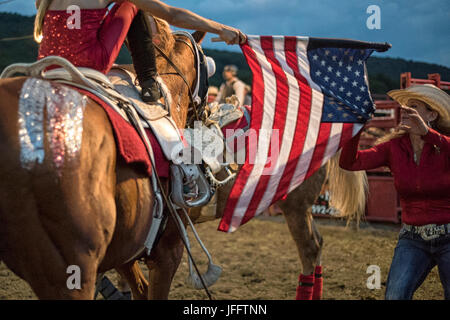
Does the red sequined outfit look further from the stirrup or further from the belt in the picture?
the belt

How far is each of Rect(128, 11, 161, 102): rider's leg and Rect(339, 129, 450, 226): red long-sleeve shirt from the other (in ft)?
5.83

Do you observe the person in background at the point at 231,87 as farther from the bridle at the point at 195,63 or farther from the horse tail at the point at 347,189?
the bridle at the point at 195,63

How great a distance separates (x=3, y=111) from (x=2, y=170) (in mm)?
239

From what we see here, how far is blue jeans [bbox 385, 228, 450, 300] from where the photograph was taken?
2822mm

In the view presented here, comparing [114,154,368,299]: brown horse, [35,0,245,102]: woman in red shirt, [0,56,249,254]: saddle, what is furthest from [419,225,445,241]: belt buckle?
[35,0,245,102]: woman in red shirt

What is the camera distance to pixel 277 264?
→ 21.7 feet

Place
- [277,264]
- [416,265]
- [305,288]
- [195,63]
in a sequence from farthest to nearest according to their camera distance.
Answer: [277,264] → [305,288] → [195,63] → [416,265]

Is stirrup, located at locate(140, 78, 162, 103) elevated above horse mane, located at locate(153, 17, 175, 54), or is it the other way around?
horse mane, located at locate(153, 17, 175, 54)

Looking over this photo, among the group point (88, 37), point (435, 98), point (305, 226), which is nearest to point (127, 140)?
point (88, 37)

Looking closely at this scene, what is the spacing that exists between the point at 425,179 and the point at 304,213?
7.32ft

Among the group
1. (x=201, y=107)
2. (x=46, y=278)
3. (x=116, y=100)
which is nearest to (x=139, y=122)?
(x=116, y=100)

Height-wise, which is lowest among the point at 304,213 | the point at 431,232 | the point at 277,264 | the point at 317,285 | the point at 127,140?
the point at 277,264

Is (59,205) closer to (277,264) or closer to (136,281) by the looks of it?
(136,281)
